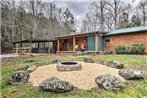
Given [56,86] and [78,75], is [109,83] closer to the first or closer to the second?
[78,75]

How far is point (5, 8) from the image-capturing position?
119ft

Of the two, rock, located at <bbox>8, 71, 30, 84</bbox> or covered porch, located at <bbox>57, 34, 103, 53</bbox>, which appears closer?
rock, located at <bbox>8, 71, 30, 84</bbox>

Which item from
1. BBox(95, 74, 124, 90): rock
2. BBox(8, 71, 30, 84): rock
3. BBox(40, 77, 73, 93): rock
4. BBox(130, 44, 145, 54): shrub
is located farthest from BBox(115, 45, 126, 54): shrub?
BBox(40, 77, 73, 93): rock

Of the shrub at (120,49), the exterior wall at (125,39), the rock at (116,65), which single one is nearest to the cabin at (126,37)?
the exterior wall at (125,39)

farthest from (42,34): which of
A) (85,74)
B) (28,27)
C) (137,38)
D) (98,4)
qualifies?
(85,74)

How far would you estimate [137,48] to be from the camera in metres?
18.8

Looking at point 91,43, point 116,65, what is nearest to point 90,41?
point 91,43

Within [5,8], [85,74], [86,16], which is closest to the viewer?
[85,74]

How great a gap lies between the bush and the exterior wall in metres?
0.48

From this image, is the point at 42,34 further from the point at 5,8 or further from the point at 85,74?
the point at 85,74

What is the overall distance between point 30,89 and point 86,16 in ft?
145

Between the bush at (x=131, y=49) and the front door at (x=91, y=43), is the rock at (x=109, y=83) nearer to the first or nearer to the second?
the bush at (x=131, y=49)

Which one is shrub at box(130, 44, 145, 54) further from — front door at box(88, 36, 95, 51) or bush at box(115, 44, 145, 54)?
front door at box(88, 36, 95, 51)

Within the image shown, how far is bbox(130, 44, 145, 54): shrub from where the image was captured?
18.6 metres
